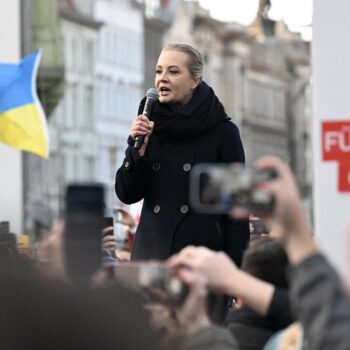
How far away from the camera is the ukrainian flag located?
43.7 ft

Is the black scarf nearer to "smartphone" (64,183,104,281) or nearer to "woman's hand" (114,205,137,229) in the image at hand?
"smartphone" (64,183,104,281)

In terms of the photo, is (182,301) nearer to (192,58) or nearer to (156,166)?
(156,166)

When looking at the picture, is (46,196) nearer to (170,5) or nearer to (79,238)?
(170,5)

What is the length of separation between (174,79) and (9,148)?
21785 millimetres

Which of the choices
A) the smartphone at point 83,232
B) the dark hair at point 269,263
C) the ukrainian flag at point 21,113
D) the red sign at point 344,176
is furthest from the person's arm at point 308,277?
the ukrainian flag at point 21,113

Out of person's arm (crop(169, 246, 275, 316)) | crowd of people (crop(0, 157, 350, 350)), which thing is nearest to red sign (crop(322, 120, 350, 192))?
crowd of people (crop(0, 157, 350, 350))

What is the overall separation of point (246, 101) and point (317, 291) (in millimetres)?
108226

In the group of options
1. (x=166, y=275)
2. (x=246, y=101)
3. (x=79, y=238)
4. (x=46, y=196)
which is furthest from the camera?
(x=246, y=101)

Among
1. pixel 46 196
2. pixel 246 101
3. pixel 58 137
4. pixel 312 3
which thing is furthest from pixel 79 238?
pixel 246 101

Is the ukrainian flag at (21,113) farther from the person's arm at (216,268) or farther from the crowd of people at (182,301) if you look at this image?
the person's arm at (216,268)

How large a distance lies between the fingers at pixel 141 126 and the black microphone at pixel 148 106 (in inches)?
0.8

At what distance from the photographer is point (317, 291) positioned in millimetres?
3445

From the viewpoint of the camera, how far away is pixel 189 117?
23.1 ft

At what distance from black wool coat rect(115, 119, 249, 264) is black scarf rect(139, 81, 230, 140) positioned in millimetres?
33
